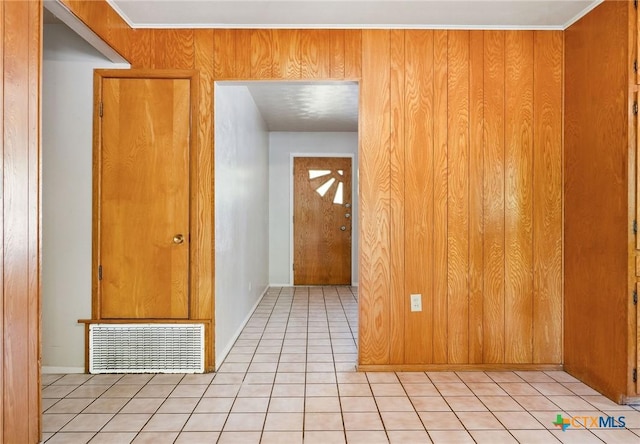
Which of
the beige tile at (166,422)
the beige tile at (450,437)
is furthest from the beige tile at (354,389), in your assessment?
the beige tile at (166,422)

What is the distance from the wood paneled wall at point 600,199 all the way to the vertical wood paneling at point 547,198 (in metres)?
0.06

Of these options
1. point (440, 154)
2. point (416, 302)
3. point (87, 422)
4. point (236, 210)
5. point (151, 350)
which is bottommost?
point (87, 422)

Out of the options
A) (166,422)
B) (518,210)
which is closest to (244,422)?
(166,422)

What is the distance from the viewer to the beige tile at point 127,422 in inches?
82.2

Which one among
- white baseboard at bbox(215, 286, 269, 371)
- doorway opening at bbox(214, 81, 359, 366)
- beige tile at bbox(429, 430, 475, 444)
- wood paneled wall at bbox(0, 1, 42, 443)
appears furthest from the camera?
doorway opening at bbox(214, 81, 359, 366)

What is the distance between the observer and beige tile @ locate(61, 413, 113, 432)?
6.86 feet

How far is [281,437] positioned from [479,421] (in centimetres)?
104

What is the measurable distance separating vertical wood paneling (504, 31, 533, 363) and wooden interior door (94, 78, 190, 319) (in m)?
2.25

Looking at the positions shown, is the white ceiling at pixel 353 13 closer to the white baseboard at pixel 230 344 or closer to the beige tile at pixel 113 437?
the white baseboard at pixel 230 344

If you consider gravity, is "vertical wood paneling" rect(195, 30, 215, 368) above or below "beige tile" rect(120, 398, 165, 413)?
above

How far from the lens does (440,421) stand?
7.09ft

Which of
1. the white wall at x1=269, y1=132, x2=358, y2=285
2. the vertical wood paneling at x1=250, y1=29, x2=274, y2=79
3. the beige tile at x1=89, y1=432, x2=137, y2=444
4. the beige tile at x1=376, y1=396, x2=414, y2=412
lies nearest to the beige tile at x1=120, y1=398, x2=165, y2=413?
the beige tile at x1=89, y1=432, x2=137, y2=444

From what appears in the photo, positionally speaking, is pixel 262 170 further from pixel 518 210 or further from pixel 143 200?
pixel 518 210

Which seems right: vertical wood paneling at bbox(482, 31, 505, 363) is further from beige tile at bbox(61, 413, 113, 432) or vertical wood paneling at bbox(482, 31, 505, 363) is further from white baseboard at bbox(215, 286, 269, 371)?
beige tile at bbox(61, 413, 113, 432)
